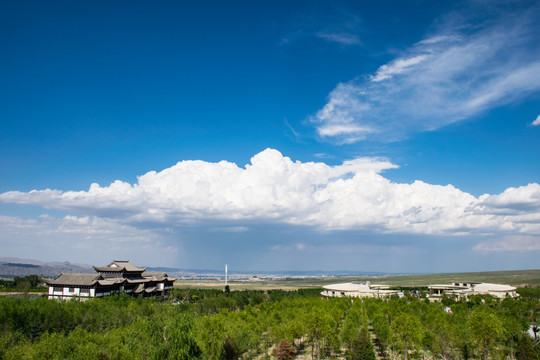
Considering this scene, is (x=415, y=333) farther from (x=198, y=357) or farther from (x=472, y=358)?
(x=198, y=357)

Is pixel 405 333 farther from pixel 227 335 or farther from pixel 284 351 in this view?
pixel 227 335

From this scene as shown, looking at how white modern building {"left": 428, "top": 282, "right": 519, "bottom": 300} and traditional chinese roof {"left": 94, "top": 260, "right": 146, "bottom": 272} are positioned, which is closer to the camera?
traditional chinese roof {"left": 94, "top": 260, "right": 146, "bottom": 272}

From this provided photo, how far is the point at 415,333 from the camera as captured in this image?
148 ft

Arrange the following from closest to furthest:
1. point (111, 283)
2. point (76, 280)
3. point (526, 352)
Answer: point (526, 352) < point (76, 280) < point (111, 283)

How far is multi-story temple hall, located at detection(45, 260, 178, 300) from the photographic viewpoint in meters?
76.0

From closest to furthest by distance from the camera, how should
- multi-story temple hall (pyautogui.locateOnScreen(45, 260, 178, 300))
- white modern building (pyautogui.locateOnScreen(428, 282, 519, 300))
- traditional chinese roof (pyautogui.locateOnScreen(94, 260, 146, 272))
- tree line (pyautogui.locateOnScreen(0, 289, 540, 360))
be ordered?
tree line (pyautogui.locateOnScreen(0, 289, 540, 360)) → multi-story temple hall (pyautogui.locateOnScreen(45, 260, 178, 300)) → traditional chinese roof (pyautogui.locateOnScreen(94, 260, 146, 272)) → white modern building (pyautogui.locateOnScreen(428, 282, 519, 300))

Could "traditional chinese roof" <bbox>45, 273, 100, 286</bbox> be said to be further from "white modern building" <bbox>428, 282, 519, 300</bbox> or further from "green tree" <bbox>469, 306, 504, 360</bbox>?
"white modern building" <bbox>428, 282, 519, 300</bbox>

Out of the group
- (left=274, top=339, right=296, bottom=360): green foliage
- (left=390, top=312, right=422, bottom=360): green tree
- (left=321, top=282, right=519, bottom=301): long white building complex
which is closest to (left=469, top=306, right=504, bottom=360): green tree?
(left=390, top=312, right=422, bottom=360): green tree

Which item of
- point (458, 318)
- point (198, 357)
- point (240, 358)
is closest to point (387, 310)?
point (458, 318)

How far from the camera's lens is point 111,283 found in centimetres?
7975

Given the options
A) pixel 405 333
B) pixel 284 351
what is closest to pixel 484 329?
pixel 405 333

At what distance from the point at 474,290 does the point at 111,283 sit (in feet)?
362

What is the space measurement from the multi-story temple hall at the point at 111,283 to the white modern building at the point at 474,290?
80.8m

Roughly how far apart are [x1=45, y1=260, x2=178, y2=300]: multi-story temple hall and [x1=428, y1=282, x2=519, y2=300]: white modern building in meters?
80.8
